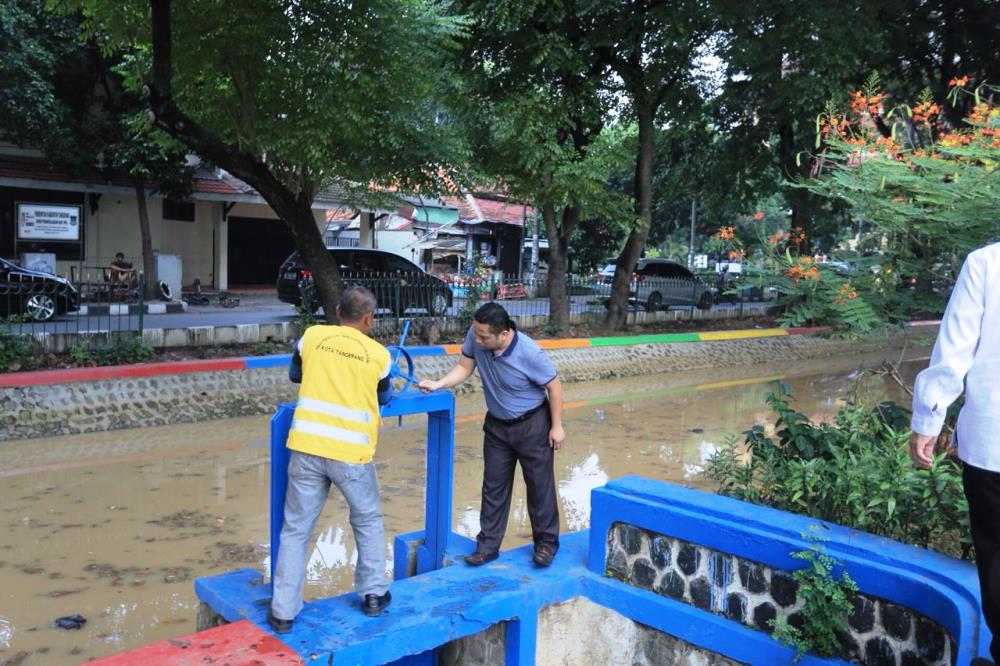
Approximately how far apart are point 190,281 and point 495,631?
21.5m

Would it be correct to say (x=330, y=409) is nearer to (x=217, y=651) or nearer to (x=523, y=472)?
(x=217, y=651)

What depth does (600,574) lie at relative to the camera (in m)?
4.35

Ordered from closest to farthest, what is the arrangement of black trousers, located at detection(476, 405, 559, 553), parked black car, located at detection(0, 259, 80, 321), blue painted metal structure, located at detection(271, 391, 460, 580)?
blue painted metal structure, located at detection(271, 391, 460, 580)
black trousers, located at detection(476, 405, 559, 553)
parked black car, located at detection(0, 259, 80, 321)

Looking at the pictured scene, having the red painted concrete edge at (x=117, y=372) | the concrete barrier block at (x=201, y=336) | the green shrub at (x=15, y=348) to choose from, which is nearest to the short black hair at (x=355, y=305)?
the red painted concrete edge at (x=117, y=372)

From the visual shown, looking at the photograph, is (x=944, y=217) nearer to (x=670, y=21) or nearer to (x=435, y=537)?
(x=435, y=537)

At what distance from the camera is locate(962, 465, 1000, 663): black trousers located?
2793 mm

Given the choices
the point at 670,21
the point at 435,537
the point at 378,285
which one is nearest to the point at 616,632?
the point at 435,537

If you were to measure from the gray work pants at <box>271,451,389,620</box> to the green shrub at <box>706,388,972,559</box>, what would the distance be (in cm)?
205

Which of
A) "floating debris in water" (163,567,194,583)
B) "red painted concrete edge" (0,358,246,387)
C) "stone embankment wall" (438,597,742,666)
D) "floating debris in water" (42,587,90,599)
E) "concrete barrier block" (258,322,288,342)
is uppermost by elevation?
"concrete barrier block" (258,322,288,342)

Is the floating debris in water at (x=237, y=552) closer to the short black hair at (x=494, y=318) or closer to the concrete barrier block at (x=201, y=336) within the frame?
the short black hair at (x=494, y=318)

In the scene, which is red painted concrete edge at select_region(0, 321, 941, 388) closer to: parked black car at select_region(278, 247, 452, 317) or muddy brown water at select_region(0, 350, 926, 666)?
muddy brown water at select_region(0, 350, 926, 666)

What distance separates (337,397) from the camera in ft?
12.0

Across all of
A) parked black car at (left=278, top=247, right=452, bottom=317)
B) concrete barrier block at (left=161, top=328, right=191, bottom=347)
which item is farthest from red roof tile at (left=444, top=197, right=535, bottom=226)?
concrete barrier block at (left=161, top=328, right=191, bottom=347)

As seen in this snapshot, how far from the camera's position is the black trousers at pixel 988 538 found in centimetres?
279
